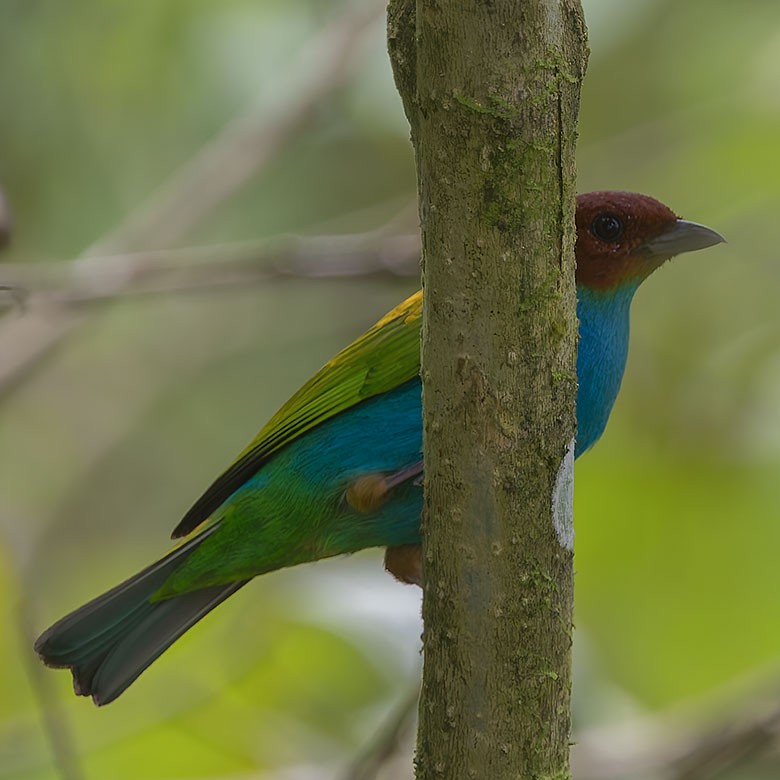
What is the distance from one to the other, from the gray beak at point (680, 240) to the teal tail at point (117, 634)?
1.48m

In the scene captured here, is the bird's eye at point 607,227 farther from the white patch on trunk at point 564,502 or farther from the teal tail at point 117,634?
the white patch on trunk at point 564,502

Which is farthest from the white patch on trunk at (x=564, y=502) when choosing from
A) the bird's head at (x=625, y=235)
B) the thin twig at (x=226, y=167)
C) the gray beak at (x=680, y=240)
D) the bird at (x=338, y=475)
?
the thin twig at (x=226, y=167)

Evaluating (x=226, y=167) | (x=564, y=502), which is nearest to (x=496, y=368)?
(x=564, y=502)

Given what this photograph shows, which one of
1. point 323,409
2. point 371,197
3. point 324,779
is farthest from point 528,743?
point 371,197

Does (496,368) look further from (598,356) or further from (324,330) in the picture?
(324,330)

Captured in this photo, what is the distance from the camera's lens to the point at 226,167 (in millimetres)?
4820

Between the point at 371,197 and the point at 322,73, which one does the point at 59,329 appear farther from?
the point at 371,197

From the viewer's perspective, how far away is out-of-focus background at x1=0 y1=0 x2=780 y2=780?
13.4 ft

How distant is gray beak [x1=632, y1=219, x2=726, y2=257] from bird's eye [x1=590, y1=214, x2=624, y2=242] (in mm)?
77

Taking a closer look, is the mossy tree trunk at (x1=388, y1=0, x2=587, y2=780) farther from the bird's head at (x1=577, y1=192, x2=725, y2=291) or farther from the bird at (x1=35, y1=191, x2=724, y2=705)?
the bird's head at (x1=577, y1=192, x2=725, y2=291)

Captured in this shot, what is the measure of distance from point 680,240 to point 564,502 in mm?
1586

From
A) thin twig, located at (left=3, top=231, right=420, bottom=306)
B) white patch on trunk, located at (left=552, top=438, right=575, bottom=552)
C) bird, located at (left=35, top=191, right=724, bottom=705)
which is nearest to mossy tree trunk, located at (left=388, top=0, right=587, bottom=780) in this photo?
white patch on trunk, located at (left=552, top=438, right=575, bottom=552)

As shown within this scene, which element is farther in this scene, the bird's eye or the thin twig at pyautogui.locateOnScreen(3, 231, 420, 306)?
the thin twig at pyautogui.locateOnScreen(3, 231, 420, 306)

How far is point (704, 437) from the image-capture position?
4.77 metres
